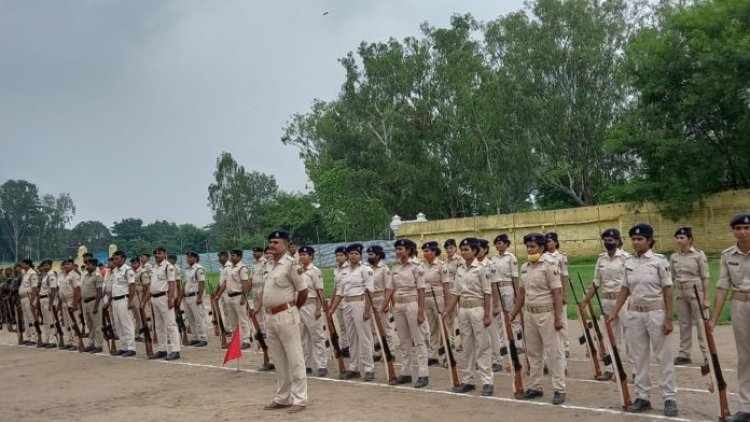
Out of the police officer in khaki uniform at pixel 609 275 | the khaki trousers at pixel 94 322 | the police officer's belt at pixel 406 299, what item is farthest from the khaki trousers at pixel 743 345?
the khaki trousers at pixel 94 322

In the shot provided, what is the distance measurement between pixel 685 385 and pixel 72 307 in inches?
489

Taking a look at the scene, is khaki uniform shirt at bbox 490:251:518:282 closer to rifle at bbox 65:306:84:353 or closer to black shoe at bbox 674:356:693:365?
black shoe at bbox 674:356:693:365

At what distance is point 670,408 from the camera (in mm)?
7359

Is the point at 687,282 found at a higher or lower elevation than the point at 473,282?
lower

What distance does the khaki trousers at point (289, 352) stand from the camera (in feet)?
28.9

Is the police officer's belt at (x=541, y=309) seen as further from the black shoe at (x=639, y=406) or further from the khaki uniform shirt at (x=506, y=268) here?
the khaki uniform shirt at (x=506, y=268)

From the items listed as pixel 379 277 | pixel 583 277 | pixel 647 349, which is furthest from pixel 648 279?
pixel 583 277

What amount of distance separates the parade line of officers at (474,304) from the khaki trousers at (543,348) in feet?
0.04

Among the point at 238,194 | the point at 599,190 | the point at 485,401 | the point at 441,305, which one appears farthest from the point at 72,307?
the point at 238,194

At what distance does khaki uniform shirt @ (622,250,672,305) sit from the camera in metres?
7.70

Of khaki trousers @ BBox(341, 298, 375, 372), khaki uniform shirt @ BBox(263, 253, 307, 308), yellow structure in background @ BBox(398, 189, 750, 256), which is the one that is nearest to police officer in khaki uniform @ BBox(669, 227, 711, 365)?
khaki trousers @ BBox(341, 298, 375, 372)

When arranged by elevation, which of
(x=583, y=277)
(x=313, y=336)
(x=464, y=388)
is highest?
(x=313, y=336)

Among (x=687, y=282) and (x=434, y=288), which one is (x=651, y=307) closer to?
(x=687, y=282)

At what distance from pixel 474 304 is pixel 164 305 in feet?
22.5
